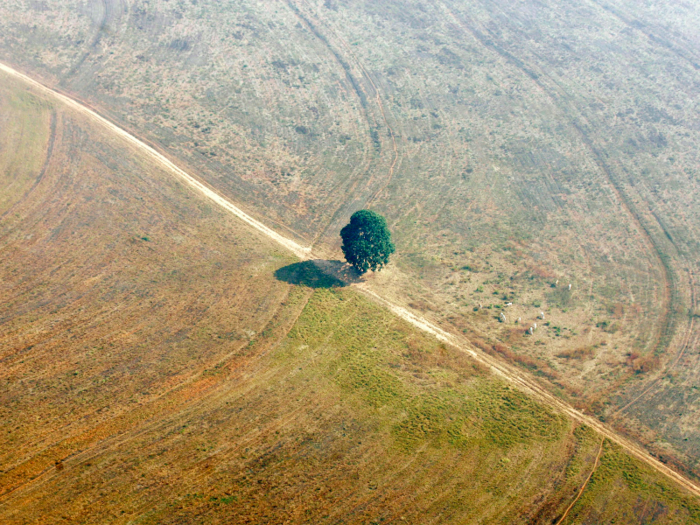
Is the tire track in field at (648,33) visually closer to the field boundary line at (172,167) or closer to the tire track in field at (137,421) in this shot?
the field boundary line at (172,167)

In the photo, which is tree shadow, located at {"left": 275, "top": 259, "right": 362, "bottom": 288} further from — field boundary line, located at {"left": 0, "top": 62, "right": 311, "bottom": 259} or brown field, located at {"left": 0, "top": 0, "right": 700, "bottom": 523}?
field boundary line, located at {"left": 0, "top": 62, "right": 311, "bottom": 259}

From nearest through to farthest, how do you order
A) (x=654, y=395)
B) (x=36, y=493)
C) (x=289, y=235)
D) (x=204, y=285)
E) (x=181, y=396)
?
(x=36, y=493)
(x=181, y=396)
(x=654, y=395)
(x=204, y=285)
(x=289, y=235)

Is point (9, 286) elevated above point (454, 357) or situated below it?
below

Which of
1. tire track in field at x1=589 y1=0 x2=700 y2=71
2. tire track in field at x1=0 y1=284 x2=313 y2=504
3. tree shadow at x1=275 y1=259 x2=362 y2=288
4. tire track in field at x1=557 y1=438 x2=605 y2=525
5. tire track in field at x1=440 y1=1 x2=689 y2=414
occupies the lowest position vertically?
tire track in field at x1=0 y1=284 x2=313 y2=504

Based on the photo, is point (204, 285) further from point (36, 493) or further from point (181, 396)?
point (36, 493)

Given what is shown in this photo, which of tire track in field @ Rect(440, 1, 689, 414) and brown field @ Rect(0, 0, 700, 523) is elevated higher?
tire track in field @ Rect(440, 1, 689, 414)

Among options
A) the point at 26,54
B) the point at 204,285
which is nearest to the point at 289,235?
the point at 204,285

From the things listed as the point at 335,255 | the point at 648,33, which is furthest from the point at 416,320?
the point at 648,33

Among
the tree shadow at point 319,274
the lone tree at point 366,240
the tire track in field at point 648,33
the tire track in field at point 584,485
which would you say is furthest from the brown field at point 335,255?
the lone tree at point 366,240

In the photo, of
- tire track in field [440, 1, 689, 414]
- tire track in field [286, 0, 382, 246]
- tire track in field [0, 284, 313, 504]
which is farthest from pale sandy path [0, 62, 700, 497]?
tire track in field [0, 284, 313, 504]
